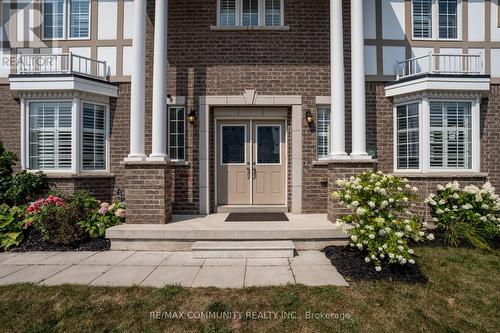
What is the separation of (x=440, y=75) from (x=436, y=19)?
77.1 inches

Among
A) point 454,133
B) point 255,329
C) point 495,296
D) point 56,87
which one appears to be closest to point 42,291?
point 255,329

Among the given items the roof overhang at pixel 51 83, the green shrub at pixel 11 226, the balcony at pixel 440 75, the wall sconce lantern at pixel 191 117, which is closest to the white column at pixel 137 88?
the wall sconce lantern at pixel 191 117

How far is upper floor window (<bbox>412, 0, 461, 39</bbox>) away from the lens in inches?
283

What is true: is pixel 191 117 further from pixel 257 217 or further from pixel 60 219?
pixel 60 219

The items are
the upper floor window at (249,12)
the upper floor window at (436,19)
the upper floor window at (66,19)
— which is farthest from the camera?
the upper floor window at (66,19)

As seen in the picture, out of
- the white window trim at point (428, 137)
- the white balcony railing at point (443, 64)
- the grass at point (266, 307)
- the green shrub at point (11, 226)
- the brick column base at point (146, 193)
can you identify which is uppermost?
the white balcony railing at point (443, 64)

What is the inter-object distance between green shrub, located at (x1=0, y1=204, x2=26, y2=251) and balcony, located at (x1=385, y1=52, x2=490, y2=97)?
9035mm

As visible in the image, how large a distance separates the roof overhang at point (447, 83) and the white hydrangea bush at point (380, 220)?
3.43 meters

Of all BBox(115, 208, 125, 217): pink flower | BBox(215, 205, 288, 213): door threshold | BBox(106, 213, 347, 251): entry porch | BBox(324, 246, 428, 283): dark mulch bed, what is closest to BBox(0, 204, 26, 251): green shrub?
BBox(115, 208, 125, 217): pink flower

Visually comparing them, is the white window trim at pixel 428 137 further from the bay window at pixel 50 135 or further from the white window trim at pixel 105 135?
the bay window at pixel 50 135

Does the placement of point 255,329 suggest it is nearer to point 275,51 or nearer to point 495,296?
point 495,296

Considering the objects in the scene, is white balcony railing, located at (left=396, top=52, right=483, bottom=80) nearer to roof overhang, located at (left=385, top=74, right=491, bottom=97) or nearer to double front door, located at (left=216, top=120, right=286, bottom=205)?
roof overhang, located at (left=385, top=74, right=491, bottom=97)

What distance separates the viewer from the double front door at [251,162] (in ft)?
23.9

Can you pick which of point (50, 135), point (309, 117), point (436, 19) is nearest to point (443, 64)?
point (436, 19)
